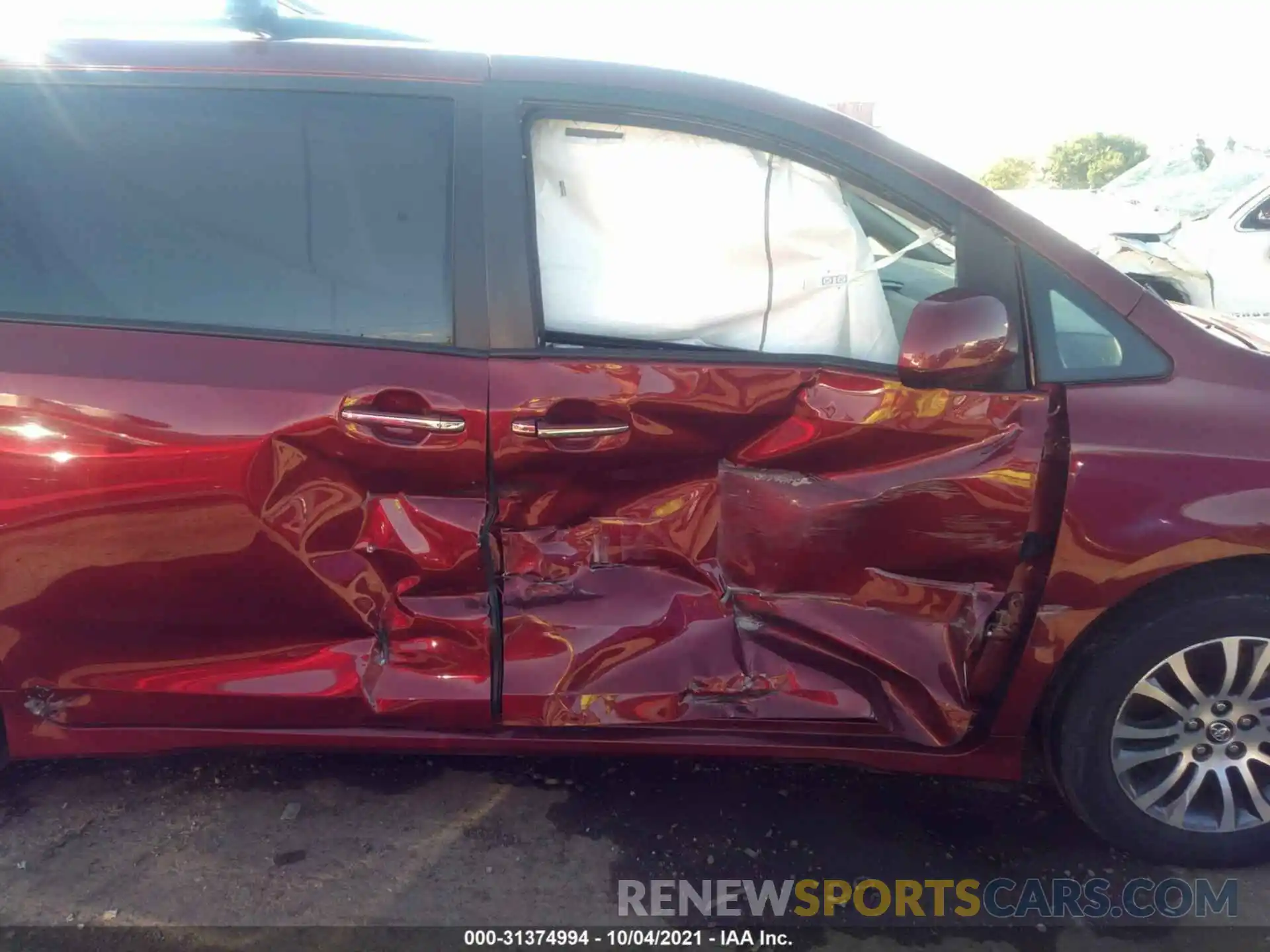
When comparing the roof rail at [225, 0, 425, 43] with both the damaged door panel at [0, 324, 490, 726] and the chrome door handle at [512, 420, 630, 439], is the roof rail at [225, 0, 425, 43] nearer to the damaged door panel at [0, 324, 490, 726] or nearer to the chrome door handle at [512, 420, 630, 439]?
the damaged door panel at [0, 324, 490, 726]

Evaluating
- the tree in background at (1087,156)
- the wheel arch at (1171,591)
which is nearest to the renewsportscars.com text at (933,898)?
the wheel arch at (1171,591)

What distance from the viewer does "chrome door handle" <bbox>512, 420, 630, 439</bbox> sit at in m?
2.07

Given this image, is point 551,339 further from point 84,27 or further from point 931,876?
point 931,876

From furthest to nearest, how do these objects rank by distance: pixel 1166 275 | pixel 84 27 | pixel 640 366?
pixel 1166 275, pixel 84 27, pixel 640 366

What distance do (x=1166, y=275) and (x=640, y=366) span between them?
4.98 meters

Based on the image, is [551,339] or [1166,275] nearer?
[551,339]

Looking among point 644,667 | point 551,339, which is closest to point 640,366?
point 551,339

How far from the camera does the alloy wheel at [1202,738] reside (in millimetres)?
2205

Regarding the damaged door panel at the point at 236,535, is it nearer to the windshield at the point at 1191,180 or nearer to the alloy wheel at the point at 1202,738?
the alloy wheel at the point at 1202,738

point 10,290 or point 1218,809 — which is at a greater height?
point 10,290

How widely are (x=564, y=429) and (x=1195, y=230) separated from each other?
5.75 m

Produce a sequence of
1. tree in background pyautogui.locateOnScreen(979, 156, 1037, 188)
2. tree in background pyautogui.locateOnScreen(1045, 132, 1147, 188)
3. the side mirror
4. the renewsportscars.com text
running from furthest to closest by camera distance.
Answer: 1. tree in background pyautogui.locateOnScreen(979, 156, 1037, 188)
2. tree in background pyautogui.locateOnScreen(1045, 132, 1147, 188)
3. the renewsportscars.com text
4. the side mirror

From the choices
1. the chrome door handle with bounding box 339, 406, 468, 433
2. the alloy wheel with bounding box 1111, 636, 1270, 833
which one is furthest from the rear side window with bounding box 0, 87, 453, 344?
the alloy wheel with bounding box 1111, 636, 1270, 833

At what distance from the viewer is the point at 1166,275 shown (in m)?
5.82
